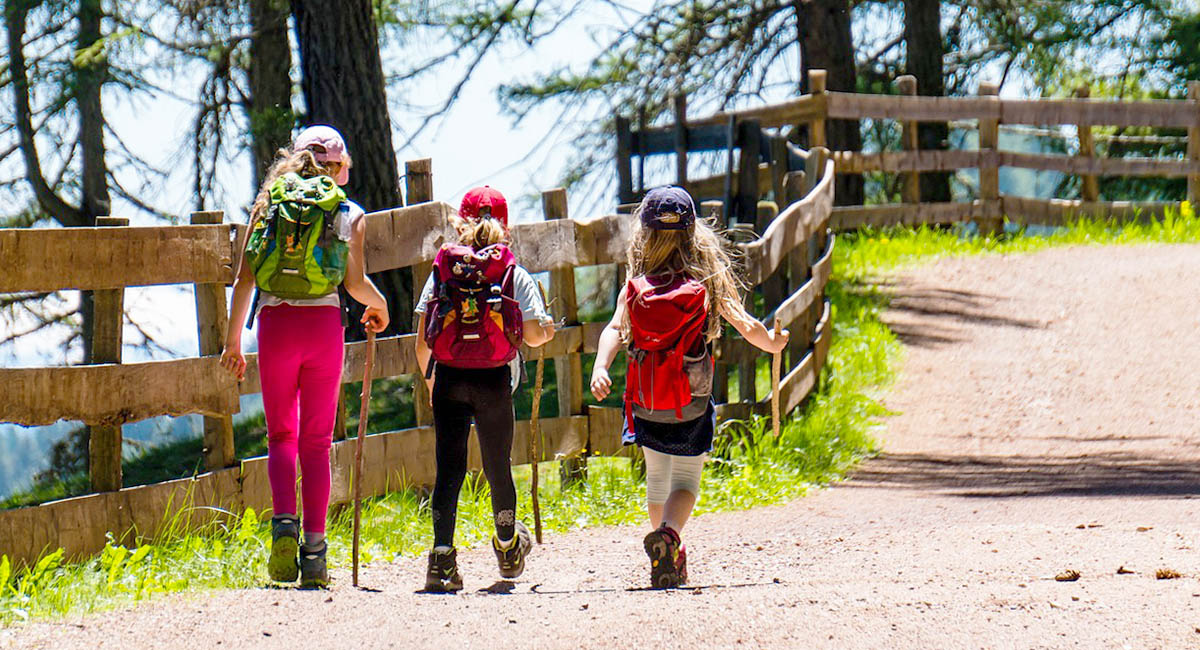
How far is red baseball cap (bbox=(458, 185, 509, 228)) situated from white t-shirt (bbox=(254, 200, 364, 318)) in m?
0.42

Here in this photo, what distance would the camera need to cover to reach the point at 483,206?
17.9 feet

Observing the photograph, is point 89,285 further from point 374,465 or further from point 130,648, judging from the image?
point 130,648

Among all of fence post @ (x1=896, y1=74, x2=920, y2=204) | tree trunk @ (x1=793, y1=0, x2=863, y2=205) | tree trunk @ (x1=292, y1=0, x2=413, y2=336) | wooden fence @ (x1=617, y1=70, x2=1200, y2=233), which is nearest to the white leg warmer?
tree trunk @ (x1=292, y1=0, x2=413, y2=336)

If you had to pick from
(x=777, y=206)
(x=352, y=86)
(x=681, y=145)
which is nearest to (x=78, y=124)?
(x=352, y=86)

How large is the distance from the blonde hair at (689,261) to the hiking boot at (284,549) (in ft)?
4.85

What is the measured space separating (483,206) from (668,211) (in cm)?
72

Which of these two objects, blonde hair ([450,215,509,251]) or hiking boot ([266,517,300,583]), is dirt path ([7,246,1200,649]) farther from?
blonde hair ([450,215,509,251])

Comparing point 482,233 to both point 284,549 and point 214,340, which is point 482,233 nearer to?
point 284,549

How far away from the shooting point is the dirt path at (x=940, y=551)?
4.31 metres

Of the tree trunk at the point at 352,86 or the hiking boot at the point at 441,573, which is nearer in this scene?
the hiking boot at the point at 441,573

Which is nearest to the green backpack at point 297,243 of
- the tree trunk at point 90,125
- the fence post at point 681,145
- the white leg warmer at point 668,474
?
the white leg warmer at point 668,474

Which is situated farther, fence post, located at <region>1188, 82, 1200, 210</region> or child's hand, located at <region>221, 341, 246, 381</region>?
fence post, located at <region>1188, 82, 1200, 210</region>

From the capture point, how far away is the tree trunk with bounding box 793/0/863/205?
1688cm

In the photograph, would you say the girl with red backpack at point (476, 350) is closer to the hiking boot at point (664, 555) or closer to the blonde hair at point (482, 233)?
the blonde hair at point (482, 233)
